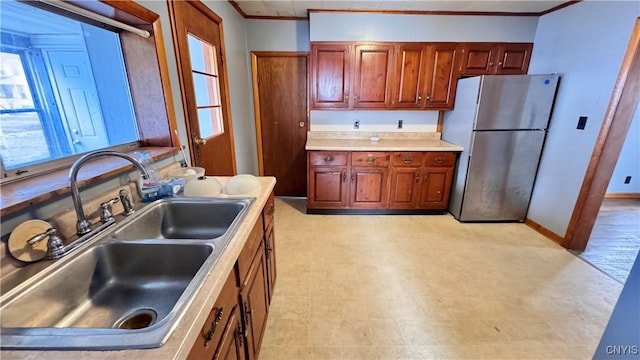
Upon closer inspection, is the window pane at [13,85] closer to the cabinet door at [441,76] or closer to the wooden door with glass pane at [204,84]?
the wooden door with glass pane at [204,84]

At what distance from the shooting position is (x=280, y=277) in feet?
6.93

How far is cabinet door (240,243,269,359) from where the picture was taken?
45.1 inches

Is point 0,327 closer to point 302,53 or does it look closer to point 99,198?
point 99,198

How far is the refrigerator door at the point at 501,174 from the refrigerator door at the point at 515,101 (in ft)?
0.30

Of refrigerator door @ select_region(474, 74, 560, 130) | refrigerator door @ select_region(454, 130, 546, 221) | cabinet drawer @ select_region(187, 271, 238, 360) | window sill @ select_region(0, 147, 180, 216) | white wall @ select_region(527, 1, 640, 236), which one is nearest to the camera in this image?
cabinet drawer @ select_region(187, 271, 238, 360)

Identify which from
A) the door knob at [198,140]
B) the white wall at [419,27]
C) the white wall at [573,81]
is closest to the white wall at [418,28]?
the white wall at [419,27]

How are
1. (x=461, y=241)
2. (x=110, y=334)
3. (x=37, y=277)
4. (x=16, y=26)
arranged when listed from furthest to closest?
(x=461, y=241)
(x=16, y=26)
(x=37, y=277)
(x=110, y=334)

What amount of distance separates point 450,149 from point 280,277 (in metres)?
2.24

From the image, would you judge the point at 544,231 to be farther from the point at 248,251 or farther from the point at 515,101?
the point at 248,251

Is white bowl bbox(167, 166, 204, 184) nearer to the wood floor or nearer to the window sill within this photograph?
the window sill

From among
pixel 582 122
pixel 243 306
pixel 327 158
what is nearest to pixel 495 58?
pixel 582 122

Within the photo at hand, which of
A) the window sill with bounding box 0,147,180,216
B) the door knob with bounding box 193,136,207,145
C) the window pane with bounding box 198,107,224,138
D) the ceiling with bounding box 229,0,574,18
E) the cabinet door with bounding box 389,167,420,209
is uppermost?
the ceiling with bounding box 229,0,574,18

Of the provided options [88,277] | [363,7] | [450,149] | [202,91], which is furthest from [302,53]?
[88,277]

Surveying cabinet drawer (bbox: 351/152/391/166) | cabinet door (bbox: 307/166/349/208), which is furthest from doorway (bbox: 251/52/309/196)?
cabinet drawer (bbox: 351/152/391/166)
